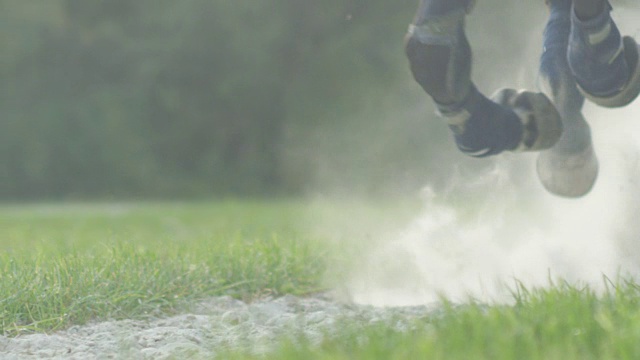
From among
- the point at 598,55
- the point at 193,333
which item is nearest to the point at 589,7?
the point at 598,55

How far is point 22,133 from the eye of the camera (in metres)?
17.7

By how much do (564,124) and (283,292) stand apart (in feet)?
4.36

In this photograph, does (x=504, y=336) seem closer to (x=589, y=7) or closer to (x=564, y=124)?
(x=589, y=7)

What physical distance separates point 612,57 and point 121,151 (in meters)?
15.1

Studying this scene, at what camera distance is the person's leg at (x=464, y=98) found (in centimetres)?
333

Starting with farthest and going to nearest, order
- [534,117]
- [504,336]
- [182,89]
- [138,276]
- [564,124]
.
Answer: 1. [182,89]
2. [564,124]
3. [534,117]
4. [138,276]
5. [504,336]

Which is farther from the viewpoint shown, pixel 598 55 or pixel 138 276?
pixel 138 276

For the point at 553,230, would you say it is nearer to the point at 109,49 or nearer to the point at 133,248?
the point at 133,248

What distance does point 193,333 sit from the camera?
3002 millimetres

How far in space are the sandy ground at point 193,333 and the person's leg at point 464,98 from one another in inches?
26.4

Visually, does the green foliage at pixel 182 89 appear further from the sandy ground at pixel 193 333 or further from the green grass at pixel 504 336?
the green grass at pixel 504 336

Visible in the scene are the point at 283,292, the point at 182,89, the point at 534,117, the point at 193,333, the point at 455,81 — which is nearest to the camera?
the point at 193,333

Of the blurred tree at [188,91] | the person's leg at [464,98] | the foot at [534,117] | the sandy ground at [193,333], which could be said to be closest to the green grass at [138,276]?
the sandy ground at [193,333]

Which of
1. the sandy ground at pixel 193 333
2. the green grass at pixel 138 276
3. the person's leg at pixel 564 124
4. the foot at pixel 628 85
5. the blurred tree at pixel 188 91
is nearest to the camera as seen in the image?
the sandy ground at pixel 193 333
